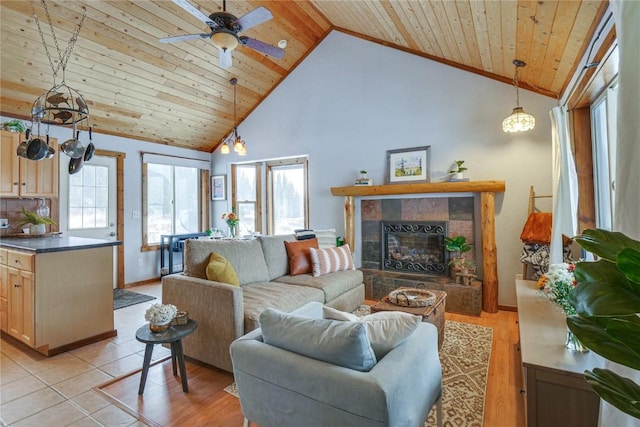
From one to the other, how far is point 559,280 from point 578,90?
5.77 ft

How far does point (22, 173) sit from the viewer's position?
3.70 meters

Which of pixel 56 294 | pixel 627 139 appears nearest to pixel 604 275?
pixel 627 139

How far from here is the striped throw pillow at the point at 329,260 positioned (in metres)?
3.59

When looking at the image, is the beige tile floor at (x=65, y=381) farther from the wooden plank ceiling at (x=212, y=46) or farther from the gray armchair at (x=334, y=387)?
the wooden plank ceiling at (x=212, y=46)

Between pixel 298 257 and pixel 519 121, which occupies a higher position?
pixel 519 121

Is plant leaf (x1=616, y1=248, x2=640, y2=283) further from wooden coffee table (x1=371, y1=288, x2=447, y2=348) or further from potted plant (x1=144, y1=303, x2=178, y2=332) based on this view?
potted plant (x1=144, y1=303, x2=178, y2=332)

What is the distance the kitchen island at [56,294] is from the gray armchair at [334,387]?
7.61ft

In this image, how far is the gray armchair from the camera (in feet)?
3.80

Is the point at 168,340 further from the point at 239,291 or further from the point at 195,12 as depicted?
the point at 195,12

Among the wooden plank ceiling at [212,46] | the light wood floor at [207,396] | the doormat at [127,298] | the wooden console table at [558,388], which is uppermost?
the wooden plank ceiling at [212,46]

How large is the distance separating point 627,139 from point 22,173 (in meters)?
5.25

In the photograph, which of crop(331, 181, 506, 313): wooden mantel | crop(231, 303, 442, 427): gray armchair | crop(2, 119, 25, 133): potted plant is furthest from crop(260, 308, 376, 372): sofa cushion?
crop(2, 119, 25, 133): potted plant

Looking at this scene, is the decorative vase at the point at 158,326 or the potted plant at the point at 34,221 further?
the potted plant at the point at 34,221

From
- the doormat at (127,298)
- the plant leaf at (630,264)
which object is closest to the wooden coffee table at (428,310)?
the plant leaf at (630,264)
